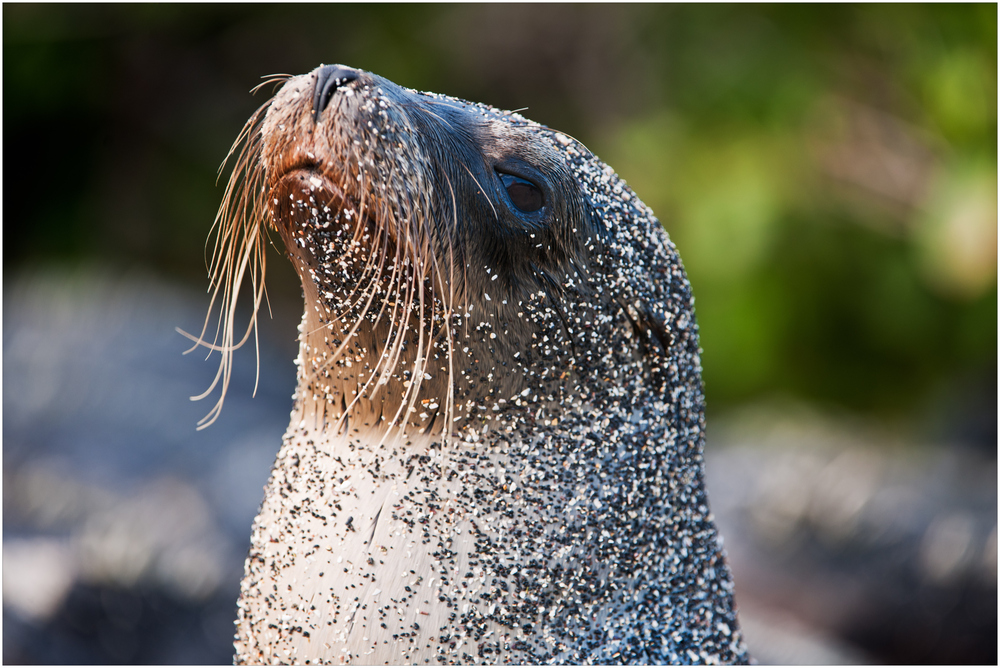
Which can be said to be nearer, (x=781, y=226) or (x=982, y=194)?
(x=982, y=194)

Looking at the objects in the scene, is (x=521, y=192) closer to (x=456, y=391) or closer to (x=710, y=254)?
(x=456, y=391)

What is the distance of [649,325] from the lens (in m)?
1.05

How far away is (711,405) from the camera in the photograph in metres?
4.65

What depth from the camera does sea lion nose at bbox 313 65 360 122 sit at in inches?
34.2

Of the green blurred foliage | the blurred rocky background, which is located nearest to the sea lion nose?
the blurred rocky background

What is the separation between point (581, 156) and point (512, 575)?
1.52ft

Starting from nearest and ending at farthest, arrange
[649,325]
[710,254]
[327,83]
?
[327,83] < [649,325] < [710,254]

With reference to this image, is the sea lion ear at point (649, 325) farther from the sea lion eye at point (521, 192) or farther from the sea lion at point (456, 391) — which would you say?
the sea lion eye at point (521, 192)

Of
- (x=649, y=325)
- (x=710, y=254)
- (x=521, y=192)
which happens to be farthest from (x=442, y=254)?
(x=710, y=254)

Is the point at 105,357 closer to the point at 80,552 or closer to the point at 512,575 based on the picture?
the point at 80,552

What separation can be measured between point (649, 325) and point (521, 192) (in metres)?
0.23

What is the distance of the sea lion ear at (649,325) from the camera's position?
3.39ft

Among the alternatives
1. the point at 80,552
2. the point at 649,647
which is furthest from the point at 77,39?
the point at 649,647

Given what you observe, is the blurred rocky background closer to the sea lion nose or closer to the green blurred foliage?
the green blurred foliage
